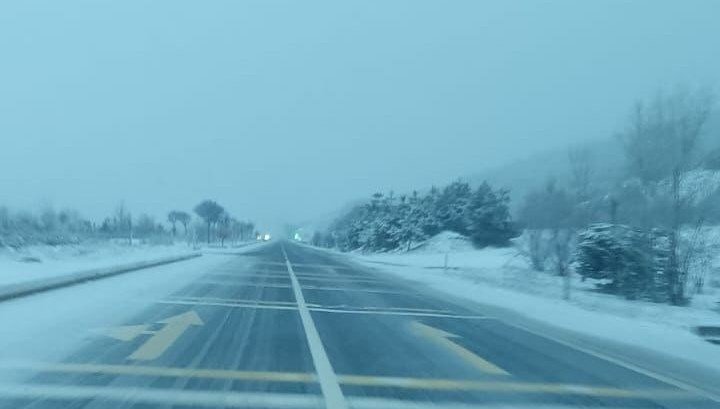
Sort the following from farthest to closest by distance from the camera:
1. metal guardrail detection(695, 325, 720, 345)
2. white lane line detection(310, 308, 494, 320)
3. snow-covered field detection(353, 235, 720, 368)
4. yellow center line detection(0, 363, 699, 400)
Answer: white lane line detection(310, 308, 494, 320), metal guardrail detection(695, 325, 720, 345), snow-covered field detection(353, 235, 720, 368), yellow center line detection(0, 363, 699, 400)

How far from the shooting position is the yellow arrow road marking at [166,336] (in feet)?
36.4

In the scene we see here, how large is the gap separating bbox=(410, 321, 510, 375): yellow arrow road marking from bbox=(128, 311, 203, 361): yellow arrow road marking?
412 centimetres

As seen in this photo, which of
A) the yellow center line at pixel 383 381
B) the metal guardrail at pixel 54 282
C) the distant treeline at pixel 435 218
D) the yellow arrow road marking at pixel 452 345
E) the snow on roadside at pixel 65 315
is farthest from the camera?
the distant treeline at pixel 435 218

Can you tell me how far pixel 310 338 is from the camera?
1361 centimetres

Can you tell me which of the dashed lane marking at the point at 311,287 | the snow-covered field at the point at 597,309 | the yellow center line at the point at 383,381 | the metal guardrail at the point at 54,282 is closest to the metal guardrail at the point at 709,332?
the snow-covered field at the point at 597,309

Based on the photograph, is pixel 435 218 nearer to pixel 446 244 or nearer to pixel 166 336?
pixel 446 244

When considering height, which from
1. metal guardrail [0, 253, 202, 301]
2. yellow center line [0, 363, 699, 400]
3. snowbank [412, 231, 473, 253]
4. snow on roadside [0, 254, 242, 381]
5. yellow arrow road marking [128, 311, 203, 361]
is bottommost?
yellow center line [0, 363, 699, 400]

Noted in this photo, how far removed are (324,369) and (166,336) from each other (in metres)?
3.75

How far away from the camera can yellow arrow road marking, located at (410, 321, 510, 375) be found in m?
11.1

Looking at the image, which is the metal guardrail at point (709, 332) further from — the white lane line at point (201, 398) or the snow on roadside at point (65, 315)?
the snow on roadside at point (65, 315)

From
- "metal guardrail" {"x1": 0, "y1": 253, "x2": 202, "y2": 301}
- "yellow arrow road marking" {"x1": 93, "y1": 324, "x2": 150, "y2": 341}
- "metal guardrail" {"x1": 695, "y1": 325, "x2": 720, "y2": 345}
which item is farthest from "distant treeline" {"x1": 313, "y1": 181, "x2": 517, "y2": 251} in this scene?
→ "yellow arrow road marking" {"x1": 93, "y1": 324, "x2": 150, "y2": 341}

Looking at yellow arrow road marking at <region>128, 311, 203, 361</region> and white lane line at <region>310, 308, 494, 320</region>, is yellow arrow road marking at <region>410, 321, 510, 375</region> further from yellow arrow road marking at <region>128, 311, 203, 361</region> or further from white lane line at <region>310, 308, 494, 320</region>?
yellow arrow road marking at <region>128, 311, 203, 361</region>

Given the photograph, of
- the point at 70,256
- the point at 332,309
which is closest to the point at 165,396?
the point at 332,309

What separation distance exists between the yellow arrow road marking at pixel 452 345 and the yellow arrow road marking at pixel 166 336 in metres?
4.12
